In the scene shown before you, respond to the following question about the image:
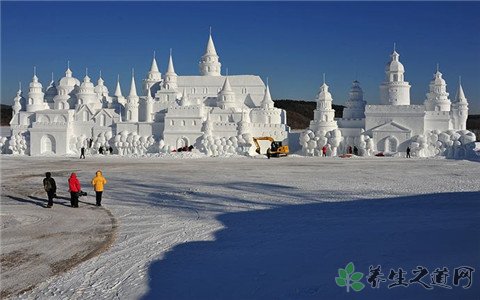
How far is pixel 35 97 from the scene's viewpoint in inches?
2532

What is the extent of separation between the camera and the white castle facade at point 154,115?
5431cm

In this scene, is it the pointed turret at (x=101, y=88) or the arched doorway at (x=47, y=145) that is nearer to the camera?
the arched doorway at (x=47, y=145)

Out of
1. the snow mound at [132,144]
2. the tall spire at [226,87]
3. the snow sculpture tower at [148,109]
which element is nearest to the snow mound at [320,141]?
the tall spire at [226,87]

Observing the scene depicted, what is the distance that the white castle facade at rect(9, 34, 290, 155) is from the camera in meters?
54.3

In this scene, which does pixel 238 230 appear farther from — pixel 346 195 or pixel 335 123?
pixel 335 123

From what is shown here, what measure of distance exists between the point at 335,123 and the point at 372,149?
5.53 meters

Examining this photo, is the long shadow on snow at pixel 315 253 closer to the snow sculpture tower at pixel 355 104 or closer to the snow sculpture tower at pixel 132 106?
the snow sculpture tower at pixel 355 104

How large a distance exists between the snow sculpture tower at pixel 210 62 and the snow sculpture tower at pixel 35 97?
2178 centimetres

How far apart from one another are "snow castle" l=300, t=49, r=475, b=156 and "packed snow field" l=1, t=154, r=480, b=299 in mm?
29015

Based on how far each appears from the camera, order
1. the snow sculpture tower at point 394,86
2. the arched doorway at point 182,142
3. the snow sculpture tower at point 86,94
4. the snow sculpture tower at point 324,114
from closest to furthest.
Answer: the snow sculpture tower at point 324,114
the snow sculpture tower at point 394,86
the arched doorway at point 182,142
the snow sculpture tower at point 86,94

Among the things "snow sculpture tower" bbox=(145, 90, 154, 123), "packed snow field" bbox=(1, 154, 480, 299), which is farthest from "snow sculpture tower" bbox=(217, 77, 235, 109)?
"packed snow field" bbox=(1, 154, 480, 299)

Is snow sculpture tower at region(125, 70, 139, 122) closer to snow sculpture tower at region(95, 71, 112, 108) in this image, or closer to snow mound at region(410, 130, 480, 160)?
snow sculpture tower at region(95, 71, 112, 108)

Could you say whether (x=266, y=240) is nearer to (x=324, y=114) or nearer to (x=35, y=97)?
(x=324, y=114)

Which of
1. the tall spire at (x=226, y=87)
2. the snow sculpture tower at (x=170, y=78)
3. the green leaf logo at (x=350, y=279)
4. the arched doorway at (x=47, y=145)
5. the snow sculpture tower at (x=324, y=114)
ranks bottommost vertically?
the green leaf logo at (x=350, y=279)
